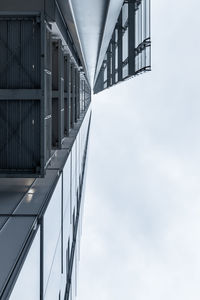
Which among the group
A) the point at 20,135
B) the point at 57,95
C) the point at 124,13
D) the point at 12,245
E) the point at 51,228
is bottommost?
the point at 51,228

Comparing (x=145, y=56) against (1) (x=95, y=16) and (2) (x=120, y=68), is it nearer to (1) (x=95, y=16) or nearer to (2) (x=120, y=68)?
(1) (x=95, y=16)

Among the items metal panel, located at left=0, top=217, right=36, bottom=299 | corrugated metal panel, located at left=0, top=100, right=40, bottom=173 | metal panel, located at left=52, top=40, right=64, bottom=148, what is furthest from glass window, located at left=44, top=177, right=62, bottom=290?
metal panel, located at left=52, top=40, right=64, bottom=148

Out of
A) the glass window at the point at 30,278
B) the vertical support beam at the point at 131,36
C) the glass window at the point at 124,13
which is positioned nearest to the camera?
the glass window at the point at 30,278

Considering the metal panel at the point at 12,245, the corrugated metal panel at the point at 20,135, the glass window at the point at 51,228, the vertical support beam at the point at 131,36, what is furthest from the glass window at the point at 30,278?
the vertical support beam at the point at 131,36

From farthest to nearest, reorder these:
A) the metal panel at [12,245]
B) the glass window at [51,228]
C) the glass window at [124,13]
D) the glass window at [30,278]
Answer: the glass window at [124,13] < the glass window at [51,228] < the glass window at [30,278] < the metal panel at [12,245]

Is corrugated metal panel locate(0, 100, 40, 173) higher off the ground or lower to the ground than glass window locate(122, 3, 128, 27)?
lower

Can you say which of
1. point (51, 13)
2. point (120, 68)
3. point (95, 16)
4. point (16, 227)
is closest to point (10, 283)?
point (16, 227)

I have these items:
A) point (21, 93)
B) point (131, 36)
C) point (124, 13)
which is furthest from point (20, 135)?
point (124, 13)

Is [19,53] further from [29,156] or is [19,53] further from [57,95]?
[57,95]

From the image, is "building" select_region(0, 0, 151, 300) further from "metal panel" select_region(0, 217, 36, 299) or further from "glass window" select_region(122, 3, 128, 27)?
"glass window" select_region(122, 3, 128, 27)

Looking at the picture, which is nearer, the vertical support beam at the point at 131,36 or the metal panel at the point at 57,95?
the metal panel at the point at 57,95

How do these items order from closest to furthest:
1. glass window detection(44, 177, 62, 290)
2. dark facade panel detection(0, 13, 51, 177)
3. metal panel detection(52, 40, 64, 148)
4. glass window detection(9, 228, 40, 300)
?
1. glass window detection(9, 228, 40, 300)
2. glass window detection(44, 177, 62, 290)
3. dark facade panel detection(0, 13, 51, 177)
4. metal panel detection(52, 40, 64, 148)

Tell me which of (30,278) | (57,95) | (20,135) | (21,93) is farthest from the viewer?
(57,95)

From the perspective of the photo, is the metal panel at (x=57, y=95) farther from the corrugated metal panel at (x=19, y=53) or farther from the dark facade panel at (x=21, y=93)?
the corrugated metal panel at (x=19, y=53)
